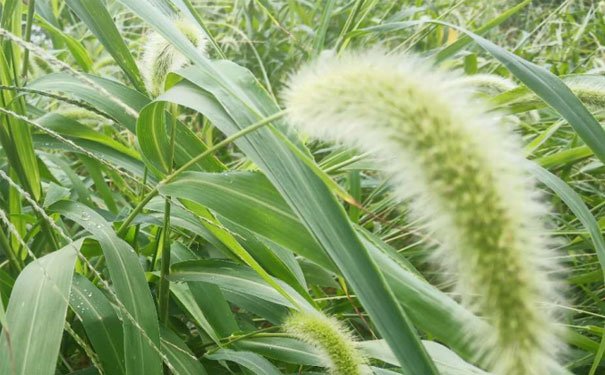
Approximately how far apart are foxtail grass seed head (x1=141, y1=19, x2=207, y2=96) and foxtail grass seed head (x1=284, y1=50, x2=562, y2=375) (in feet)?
1.50

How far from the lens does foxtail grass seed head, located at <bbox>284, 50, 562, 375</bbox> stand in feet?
1.54

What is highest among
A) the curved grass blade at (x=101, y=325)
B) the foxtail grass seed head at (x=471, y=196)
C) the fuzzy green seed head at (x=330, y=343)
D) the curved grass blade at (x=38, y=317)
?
the foxtail grass seed head at (x=471, y=196)

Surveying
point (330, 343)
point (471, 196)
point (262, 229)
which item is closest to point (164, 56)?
point (262, 229)

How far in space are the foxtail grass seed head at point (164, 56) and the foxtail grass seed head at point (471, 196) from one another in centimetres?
46

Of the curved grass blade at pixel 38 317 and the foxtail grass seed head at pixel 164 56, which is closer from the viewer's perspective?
the curved grass blade at pixel 38 317

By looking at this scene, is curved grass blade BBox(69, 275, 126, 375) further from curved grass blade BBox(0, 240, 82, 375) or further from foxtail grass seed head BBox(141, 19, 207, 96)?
foxtail grass seed head BBox(141, 19, 207, 96)

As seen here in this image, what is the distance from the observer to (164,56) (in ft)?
3.23

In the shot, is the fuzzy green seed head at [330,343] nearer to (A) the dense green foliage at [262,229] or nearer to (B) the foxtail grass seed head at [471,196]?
(A) the dense green foliage at [262,229]

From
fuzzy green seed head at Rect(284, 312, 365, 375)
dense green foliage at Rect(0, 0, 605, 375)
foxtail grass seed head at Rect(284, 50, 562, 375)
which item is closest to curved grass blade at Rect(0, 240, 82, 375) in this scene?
dense green foliage at Rect(0, 0, 605, 375)

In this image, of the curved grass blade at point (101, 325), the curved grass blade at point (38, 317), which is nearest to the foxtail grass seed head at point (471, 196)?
the curved grass blade at point (38, 317)

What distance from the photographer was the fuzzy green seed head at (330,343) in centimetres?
76

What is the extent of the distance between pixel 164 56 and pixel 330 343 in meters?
0.47

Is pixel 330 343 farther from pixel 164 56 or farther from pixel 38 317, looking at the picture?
pixel 164 56

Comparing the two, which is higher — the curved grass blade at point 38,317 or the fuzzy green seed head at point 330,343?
the curved grass blade at point 38,317
